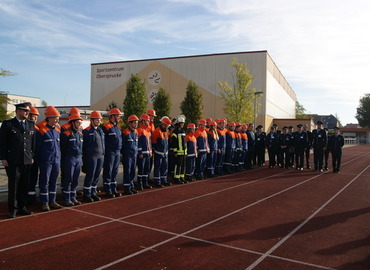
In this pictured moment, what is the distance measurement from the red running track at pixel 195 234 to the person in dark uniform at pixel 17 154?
0.38 m

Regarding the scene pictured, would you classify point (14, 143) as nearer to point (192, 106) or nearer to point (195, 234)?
point (195, 234)

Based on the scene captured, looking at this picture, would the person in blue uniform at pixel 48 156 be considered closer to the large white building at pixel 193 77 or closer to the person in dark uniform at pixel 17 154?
the person in dark uniform at pixel 17 154

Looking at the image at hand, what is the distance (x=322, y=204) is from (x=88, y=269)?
6127mm

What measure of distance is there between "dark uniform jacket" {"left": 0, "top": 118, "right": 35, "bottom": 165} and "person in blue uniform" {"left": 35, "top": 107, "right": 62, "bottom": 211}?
0.37 metres

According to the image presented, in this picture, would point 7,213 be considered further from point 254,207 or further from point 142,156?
point 254,207

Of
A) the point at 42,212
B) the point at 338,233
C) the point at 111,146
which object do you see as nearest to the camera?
the point at 338,233

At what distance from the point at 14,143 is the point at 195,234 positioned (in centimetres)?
379

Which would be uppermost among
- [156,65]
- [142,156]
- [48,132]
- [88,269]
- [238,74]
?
[156,65]

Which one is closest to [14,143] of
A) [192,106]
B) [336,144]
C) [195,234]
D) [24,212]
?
[24,212]

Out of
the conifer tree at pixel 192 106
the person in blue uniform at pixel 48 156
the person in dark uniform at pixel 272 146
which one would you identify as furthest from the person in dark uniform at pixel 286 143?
the conifer tree at pixel 192 106

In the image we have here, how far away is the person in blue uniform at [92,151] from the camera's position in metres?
7.30

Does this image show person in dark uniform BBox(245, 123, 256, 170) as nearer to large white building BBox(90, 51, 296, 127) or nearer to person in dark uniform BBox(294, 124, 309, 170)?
person in dark uniform BBox(294, 124, 309, 170)

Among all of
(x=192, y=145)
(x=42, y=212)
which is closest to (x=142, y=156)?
(x=192, y=145)

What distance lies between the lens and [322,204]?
793 cm
